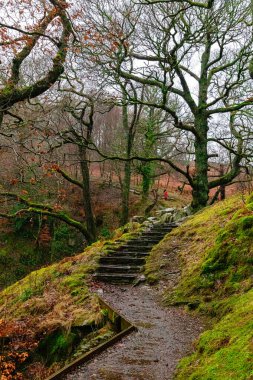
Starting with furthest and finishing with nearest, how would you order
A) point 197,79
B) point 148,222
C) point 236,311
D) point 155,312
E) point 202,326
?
1. point 197,79
2. point 148,222
3. point 155,312
4. point 202,326
5. point 236,311

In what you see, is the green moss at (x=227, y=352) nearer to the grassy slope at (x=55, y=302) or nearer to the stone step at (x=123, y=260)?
the grassy slope at (x=55, y=302)

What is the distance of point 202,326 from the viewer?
5434mm

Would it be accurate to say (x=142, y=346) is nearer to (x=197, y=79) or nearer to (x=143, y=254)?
(x=143, y=254)

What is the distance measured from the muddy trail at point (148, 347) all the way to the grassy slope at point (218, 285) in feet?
0.98

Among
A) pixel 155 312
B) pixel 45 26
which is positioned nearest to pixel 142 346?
pixel 155 312

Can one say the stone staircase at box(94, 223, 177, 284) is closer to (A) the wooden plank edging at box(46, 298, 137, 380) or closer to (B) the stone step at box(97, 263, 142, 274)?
(B) the stone step at box(97, 263, 142, 274)

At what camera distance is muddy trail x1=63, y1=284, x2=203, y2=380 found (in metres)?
4.15

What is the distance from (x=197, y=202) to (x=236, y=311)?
11.2m

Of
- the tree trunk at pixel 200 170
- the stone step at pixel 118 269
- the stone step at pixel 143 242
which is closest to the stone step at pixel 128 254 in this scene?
the stone step at pixel 143 242

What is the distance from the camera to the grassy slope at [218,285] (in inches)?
133

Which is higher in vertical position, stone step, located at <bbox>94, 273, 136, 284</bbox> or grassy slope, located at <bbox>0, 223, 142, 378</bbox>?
stone step, located at <bbox>94, 273, 136, 284</bbox>

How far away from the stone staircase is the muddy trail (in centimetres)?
248

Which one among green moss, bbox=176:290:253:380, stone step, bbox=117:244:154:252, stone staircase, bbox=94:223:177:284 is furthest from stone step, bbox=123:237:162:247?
green moss, bbox=176:290:253:380

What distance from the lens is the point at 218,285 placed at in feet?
20.5
